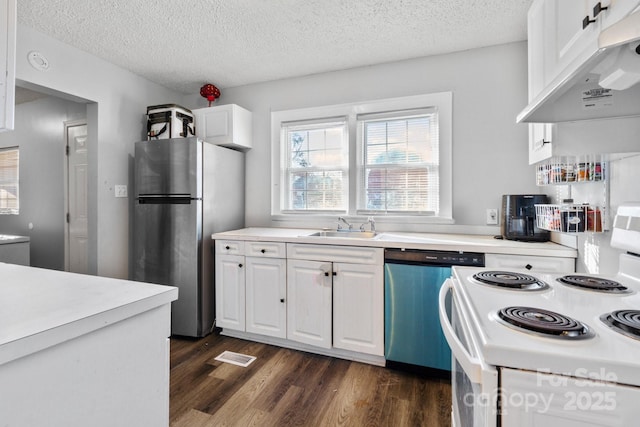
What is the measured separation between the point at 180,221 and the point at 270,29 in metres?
1.71

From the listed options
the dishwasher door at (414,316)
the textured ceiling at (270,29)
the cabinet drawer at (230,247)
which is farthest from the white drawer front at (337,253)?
the textured ceiling at (270,29)

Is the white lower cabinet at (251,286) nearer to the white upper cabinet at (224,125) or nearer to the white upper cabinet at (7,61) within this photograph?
the white upper cabinet at (224,125)

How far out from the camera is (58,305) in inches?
30.1

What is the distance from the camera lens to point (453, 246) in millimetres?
1939

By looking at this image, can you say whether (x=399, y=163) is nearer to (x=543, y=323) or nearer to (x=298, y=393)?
(x=298, y=393)

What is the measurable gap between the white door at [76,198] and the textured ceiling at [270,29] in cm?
108

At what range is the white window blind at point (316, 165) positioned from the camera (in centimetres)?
295

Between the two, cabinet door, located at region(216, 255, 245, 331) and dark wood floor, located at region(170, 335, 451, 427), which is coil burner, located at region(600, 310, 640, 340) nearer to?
dark wood floor, located at region(170, 335, 451, 427)

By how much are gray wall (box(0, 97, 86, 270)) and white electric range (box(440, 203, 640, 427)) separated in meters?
4.13

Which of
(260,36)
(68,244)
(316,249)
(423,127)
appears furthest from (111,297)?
(68,244)

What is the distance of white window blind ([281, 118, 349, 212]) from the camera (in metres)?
2.95

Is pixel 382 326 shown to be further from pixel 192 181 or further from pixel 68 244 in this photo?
pixel 68 244

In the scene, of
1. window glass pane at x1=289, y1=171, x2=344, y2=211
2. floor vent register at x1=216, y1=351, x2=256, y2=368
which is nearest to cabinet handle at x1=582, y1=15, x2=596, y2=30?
window glass pane at x1=289, y1=171, x2=344, y2=211

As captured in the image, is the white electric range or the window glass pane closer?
the white electric range
